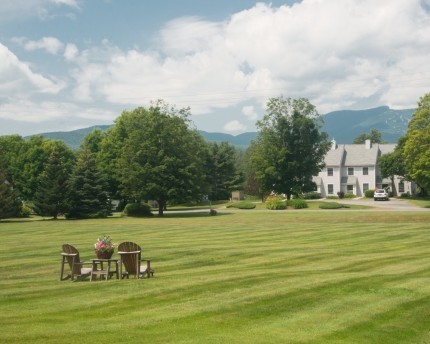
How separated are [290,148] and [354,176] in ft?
89.9

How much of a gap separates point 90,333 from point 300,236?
2107 centimetres

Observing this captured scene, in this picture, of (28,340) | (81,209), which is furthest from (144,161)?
(28,340)

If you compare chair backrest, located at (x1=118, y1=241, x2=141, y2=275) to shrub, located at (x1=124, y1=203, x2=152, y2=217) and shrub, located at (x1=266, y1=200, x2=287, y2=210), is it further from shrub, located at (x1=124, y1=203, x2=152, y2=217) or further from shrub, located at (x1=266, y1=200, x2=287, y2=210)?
shrub, located at (x1=266, y1=200, x2=287, y2=210)

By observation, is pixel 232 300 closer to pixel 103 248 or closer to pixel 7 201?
pixel 103 248

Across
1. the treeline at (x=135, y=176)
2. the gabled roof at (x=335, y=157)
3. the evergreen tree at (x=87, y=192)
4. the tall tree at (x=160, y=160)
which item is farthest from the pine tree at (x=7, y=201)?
the gabled roof at (x=335, y=157)

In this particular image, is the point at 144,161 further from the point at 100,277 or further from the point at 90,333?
the point at 90,333

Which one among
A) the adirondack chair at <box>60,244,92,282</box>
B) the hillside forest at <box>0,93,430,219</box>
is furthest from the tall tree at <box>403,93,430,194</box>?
the adirondack chair at <box>60,244,92,282</box>

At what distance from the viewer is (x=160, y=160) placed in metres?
63.2

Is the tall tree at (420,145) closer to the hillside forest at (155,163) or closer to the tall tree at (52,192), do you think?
the hillside forest at (155,163)

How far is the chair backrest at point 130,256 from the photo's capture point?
610 inches

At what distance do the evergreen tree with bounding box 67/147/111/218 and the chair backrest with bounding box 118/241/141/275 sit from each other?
152 feet

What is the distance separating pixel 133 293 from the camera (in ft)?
42.4

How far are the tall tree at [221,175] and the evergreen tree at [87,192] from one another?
38791mm

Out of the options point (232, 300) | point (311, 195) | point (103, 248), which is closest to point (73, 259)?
point (103, 248)
